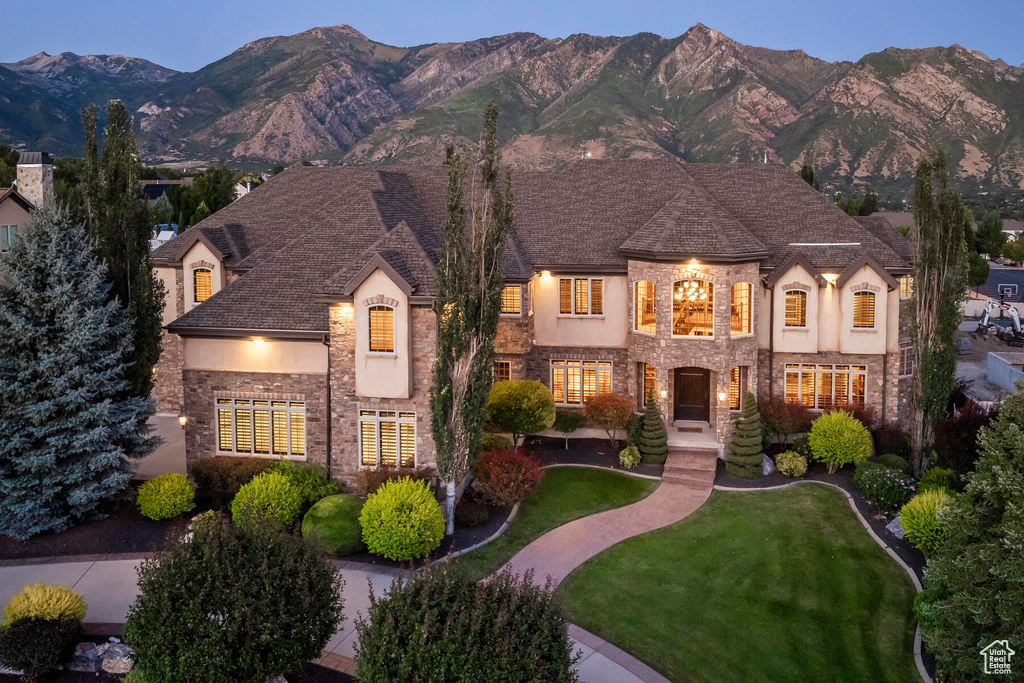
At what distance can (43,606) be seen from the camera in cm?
1404

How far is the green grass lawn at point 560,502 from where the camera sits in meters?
19.7

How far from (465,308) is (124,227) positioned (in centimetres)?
910

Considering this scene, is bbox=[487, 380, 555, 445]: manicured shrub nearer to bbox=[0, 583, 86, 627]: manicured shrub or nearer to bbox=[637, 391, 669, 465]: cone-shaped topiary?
bbox=[637, 391, 669, 465]: cone-shaped topiary

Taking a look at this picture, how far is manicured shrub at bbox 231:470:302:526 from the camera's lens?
19828mm

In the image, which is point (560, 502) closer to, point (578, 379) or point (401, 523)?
point (401, 523)

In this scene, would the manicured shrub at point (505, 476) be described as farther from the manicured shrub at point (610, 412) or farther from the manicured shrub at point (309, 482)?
the manicured shrub at point (610, 412)

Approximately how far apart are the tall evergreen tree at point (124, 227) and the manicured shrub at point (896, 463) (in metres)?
20.8

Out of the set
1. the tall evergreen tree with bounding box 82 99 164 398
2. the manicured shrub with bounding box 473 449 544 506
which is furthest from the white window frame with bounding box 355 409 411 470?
the tall evergreen tree with bounding box 82 99 164 398

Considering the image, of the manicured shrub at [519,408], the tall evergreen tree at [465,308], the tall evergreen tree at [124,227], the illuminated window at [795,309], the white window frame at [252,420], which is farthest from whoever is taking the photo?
the illuminated window at [795,309]

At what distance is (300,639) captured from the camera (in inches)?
504

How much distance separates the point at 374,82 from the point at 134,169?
169938 millimetres

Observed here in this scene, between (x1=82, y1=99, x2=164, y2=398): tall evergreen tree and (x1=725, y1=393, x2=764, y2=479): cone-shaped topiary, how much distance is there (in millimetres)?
16748

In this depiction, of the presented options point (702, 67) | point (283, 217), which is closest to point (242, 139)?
point (702, 67)

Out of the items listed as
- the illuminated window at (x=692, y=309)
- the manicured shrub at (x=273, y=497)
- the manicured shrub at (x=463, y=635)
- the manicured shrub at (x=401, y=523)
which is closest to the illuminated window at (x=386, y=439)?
the manicured shrub at (x=273, y=497)
